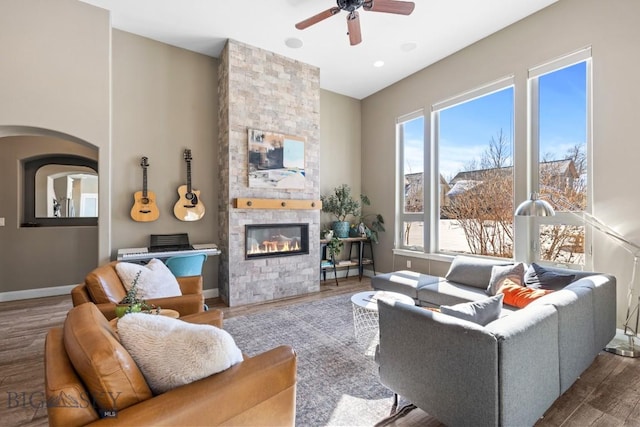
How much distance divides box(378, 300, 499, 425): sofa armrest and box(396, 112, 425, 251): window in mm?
3360

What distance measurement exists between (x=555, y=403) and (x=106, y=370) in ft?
8.64

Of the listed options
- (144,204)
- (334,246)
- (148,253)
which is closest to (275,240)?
(334,246)

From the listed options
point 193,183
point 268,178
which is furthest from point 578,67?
point 193,183

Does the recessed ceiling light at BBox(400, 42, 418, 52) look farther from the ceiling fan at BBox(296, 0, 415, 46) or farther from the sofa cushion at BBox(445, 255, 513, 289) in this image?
the sofa cushion at BBox(445, 255, 513, 289)

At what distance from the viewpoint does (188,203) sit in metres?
4.27

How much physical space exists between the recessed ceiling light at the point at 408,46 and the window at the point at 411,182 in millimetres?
1053

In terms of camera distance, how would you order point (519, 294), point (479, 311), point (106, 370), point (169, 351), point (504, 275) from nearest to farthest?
1. point (106, 370)
2. point (169, 351)
3. point (479, 311)
4. point (519, 294)
5. point (504, 275)

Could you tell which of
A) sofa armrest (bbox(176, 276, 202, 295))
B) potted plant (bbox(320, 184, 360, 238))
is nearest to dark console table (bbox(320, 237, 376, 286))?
potted plant (bbox(320, 184, 360, 238))

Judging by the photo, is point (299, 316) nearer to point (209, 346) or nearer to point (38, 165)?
point (209, 346)

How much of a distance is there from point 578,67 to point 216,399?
4456 millimetres

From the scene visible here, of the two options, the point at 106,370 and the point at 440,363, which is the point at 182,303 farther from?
the point at 440,363

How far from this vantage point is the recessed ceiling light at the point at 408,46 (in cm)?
411

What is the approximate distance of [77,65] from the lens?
11.2ft

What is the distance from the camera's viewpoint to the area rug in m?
1.93
